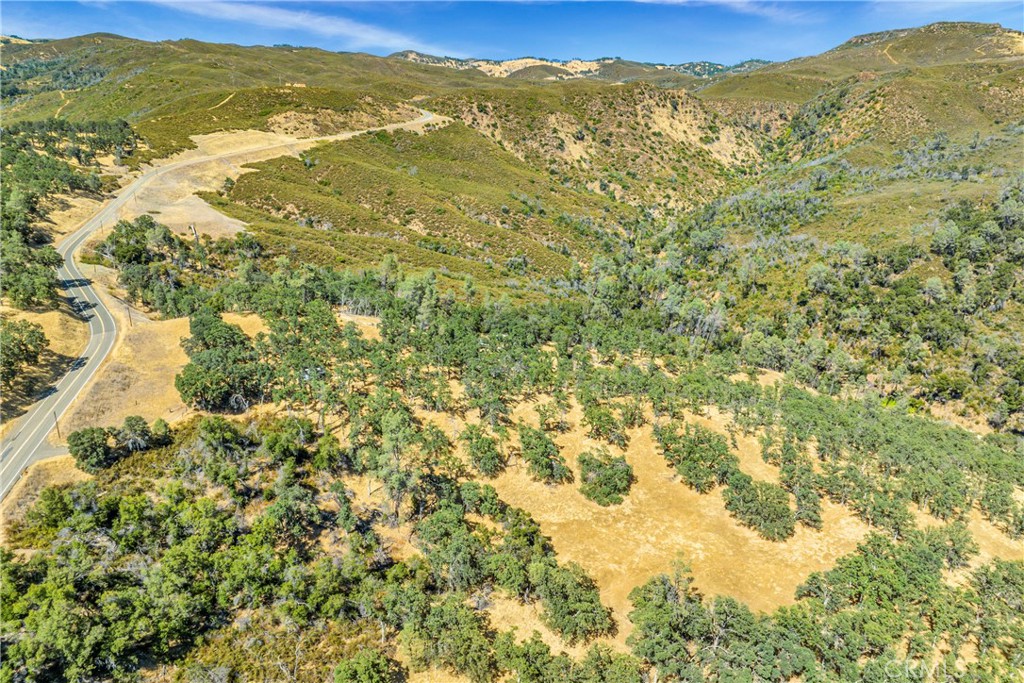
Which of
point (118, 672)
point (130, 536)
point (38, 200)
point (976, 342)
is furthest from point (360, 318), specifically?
point (976, 342)

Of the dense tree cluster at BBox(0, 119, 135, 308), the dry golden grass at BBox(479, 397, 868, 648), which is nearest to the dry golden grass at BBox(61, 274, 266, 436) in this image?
the dense tree cluster at BBox(0, 119, 135, 308)

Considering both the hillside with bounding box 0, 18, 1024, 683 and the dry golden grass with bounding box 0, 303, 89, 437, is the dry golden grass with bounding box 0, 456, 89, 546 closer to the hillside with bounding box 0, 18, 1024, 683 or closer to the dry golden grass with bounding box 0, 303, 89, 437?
the hillside with bounding box 0, 18, 1024, 683

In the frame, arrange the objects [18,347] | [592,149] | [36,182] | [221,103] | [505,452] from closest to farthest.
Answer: [18,347], [505,452], [36,182], [221,103], [592,149]

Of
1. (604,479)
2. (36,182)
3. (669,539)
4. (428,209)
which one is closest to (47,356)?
(36,182)

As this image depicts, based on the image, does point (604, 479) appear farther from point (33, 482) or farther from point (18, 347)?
point (18, 347)

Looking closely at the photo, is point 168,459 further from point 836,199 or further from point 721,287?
point 836,199

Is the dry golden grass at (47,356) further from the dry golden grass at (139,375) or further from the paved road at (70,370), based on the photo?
the dry golden grass at (139,375)

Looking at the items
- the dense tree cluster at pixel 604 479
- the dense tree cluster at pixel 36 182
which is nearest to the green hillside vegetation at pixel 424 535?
the dense tree cluster at pixel 604 479

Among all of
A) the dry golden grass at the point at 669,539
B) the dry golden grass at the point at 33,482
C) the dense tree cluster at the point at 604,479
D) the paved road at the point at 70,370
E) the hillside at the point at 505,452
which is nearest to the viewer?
the hillside at the point at 505,452
